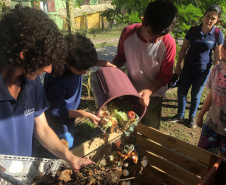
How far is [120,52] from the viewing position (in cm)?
221

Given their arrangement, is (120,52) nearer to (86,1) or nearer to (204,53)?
(204,53)

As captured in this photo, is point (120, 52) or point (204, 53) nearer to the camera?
point (120, 52)

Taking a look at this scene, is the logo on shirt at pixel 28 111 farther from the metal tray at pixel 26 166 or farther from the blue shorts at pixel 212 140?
the blue shorts at pixel 212 140

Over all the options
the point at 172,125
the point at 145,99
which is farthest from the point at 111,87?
the point at 172,125

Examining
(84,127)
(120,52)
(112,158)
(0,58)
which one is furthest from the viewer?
(84,127)

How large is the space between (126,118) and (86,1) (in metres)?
14.9

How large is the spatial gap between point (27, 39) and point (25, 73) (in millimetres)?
218

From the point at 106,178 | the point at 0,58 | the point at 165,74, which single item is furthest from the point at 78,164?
the point at 165,74

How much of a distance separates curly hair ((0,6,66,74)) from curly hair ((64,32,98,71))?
565 millimetres

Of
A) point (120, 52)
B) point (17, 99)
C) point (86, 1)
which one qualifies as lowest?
point (17, 99)

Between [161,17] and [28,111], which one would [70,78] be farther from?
[161,17]

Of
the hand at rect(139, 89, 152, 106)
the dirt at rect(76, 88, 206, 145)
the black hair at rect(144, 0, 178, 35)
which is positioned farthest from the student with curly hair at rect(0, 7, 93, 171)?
the dirt at rect(76, 88, 206, 145)

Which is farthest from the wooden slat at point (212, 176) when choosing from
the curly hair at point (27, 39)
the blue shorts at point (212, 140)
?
the curly hair at point (27, 39)

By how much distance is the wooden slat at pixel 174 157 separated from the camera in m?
1.85
